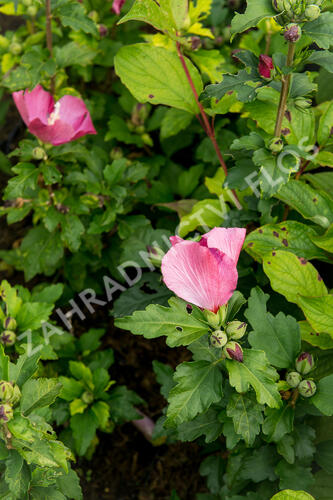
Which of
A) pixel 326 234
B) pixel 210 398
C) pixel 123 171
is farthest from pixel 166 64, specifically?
pixel 210 398

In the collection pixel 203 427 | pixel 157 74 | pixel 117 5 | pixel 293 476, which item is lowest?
pixel 293 476

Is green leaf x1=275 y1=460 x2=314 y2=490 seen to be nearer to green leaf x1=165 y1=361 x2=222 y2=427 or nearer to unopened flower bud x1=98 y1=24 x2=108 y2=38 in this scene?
green leaf x1=165 y1=361 x2=222 y2=427

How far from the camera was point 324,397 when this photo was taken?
1036 millimetres

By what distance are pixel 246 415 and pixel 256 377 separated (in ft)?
0.41

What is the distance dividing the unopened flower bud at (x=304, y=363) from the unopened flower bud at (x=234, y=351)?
0.78ft

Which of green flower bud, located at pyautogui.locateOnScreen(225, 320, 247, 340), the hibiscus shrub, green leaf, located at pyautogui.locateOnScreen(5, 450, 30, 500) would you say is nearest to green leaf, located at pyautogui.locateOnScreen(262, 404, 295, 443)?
the hibiscus shrub

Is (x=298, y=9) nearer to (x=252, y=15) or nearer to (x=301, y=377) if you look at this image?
(x=252, y=15)

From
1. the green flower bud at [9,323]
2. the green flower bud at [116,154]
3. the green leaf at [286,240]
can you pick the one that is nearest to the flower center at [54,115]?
the green flower bud at [116,154]

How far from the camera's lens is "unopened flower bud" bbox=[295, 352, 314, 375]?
3.47 ft

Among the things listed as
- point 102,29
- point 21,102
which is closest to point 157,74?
point 21,102

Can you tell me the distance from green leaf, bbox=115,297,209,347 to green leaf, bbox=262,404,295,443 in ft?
0.99

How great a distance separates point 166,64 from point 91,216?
1.77 feet

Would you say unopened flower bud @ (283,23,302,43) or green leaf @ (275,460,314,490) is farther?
green leaf @ (275,460,314,490)

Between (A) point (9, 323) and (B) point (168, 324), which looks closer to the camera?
(B) point (168, 324)
